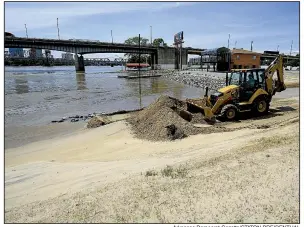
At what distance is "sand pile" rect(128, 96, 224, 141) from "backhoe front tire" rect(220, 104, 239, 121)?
948 mm

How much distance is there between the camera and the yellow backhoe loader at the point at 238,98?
36.6 ft

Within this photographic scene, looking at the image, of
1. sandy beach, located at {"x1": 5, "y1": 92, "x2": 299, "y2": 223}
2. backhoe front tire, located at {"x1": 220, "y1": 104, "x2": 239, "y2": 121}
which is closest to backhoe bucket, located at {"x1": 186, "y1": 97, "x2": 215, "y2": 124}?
backhoe front tire, located at {"x1": 220, "y1": 104, "x2": 239, "y2": 121}

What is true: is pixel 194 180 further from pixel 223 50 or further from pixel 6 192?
pixel 223 50

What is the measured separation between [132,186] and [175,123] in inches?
181

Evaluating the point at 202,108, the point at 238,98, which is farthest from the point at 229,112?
the point at 202,108

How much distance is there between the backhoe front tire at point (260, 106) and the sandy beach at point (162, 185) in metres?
5.44

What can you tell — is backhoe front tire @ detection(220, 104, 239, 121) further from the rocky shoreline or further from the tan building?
the tan building

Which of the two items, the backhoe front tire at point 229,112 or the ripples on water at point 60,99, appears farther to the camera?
the backhoe front tire at point 229,112

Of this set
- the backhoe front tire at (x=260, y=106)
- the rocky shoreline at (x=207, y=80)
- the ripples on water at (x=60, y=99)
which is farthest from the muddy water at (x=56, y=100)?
the backhoe front tire at (x=260, y=106)

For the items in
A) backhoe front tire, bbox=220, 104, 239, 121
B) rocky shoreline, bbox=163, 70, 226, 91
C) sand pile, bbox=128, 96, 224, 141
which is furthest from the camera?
rocky shoreline, bbox=163, 70, 226, 91

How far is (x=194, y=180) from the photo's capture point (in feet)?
15.2

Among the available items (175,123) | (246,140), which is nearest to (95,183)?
(246,140)

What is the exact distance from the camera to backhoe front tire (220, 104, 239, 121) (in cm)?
1108

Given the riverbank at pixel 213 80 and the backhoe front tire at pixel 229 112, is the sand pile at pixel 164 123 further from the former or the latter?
the riverbank at pixel 213 80
